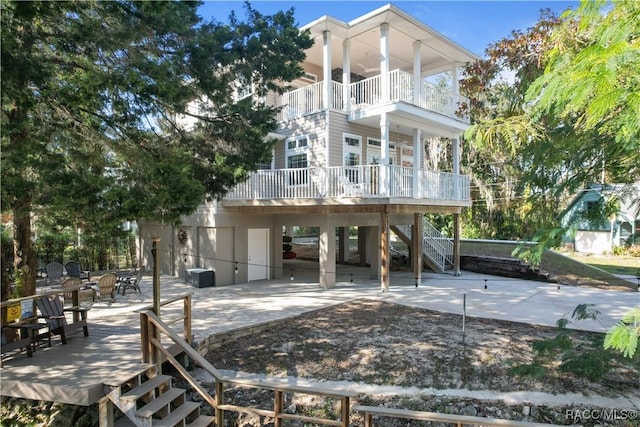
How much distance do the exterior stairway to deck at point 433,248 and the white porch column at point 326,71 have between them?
661cm

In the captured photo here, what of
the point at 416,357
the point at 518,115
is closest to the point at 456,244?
the point at 416,357

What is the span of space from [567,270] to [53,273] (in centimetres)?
2074

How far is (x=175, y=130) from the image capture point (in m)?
9.51

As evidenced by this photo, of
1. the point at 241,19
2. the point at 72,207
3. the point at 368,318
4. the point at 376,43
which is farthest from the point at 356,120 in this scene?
the point at 72,207

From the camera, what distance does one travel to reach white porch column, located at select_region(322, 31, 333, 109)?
13305 millimetres

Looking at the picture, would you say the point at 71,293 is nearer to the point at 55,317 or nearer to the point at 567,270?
the point at 55,317

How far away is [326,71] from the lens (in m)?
13.5

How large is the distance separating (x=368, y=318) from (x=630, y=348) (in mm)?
7010

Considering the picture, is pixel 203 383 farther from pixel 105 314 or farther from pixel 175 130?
pixel 175 130

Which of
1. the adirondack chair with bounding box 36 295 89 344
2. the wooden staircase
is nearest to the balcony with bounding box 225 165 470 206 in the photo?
the adirondack chair with bounding box 36 295 89 344

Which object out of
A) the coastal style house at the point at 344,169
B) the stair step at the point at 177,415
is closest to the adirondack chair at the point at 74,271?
the coastal style house at the point at 344,169

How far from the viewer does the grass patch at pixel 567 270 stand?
Result: 15.0 m

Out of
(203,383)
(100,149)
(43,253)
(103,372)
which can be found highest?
(100,149)

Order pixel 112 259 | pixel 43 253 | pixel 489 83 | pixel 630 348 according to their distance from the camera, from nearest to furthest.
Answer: pixel 630 348, pixel 489 83, pixel 43 253, pixel 112 259
